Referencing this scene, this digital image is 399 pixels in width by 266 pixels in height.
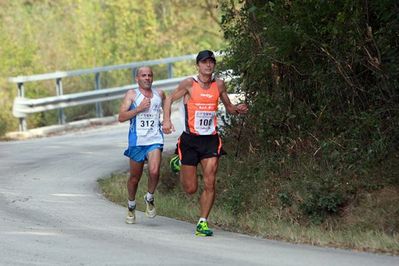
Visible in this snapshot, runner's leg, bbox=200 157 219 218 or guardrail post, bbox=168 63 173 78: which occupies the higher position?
guardrail post, bbox=168 63 173 78

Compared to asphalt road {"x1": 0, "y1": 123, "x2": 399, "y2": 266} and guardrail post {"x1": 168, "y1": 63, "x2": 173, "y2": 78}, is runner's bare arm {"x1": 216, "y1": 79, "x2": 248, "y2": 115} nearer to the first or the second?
asphalt road {"x1": 0, "y1": 123, "x2": 399, "y2": 266}

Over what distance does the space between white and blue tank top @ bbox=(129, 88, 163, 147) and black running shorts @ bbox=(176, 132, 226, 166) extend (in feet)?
2.24

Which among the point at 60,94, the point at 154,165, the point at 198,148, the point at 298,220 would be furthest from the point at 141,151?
the point at 60,94

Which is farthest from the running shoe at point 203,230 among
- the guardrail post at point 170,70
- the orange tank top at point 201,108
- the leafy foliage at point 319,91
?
the guardrail post at point 170,70

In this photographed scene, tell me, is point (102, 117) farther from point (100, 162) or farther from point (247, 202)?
point (247, 202)

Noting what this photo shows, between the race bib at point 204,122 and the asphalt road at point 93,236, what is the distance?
3.71 ft

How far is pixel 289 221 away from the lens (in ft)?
37.8

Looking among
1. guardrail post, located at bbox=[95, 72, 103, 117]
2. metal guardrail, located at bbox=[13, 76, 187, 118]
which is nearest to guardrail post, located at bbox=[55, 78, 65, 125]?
metal guardrail, located at bbox=[13, 76, 187, 118]

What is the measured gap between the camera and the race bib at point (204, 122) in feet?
36.1

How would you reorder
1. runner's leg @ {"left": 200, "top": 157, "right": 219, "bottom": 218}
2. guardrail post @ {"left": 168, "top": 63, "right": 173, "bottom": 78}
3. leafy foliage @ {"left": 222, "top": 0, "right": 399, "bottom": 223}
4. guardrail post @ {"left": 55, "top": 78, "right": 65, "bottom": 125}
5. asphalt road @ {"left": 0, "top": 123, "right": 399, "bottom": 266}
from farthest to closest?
guardrail post @ {"left": 168, "top": 63, "right": 173, "bottom": 78}, guardrail post @ {"left": 55, "top": 78, "right": 65, "bottom": 125}, leafy foliage @ {"left": 222, "top": 0, "right": 399, "bottom": 223}, runner's leg @ {"left": 200, "top": 157, "right": 219, "bottom": 218}, asphalt road @ {"left": 0, "top": 123, "right": 399, "bottom": 266}

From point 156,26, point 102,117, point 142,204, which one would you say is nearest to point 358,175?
point 142,204

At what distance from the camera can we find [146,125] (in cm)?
1173

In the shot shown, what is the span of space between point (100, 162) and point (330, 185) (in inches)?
259

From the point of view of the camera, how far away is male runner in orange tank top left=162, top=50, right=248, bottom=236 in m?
11.0
